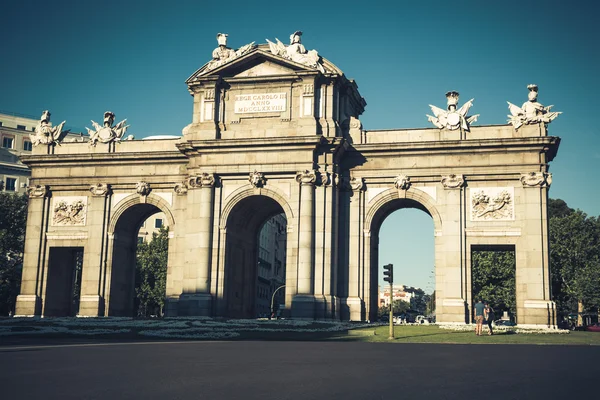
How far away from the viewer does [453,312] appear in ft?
155

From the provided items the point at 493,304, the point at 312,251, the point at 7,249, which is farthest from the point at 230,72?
the point at 493,304

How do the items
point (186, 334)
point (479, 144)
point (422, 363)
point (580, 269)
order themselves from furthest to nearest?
point (580, 269)
point (479, 144)
point (186, 334)
point (422, 363)

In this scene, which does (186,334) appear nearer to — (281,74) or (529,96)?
(281,74)

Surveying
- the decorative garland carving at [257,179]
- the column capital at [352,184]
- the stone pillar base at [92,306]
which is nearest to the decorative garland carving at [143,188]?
the stone pillar base at [92,306]

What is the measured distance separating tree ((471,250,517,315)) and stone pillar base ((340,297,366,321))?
3588cm

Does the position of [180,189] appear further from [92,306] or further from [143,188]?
[92,306]

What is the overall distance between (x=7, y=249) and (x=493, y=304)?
5332 centimetres

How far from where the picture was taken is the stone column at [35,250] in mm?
55344

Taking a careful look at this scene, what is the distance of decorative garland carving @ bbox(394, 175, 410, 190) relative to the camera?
164ft

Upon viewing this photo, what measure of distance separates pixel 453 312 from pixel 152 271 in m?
51.9

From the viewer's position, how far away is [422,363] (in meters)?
19.2

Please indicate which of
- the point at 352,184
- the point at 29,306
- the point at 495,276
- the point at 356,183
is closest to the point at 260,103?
the point at 352,184

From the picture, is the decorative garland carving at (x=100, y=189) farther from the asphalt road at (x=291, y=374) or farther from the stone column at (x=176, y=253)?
the asphalt road at (x=291, y=374)

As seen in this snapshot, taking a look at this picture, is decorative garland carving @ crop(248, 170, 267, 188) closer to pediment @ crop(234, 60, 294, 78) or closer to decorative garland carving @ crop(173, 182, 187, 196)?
decorative garland carving @ crop(173, 182, 187, 196)
